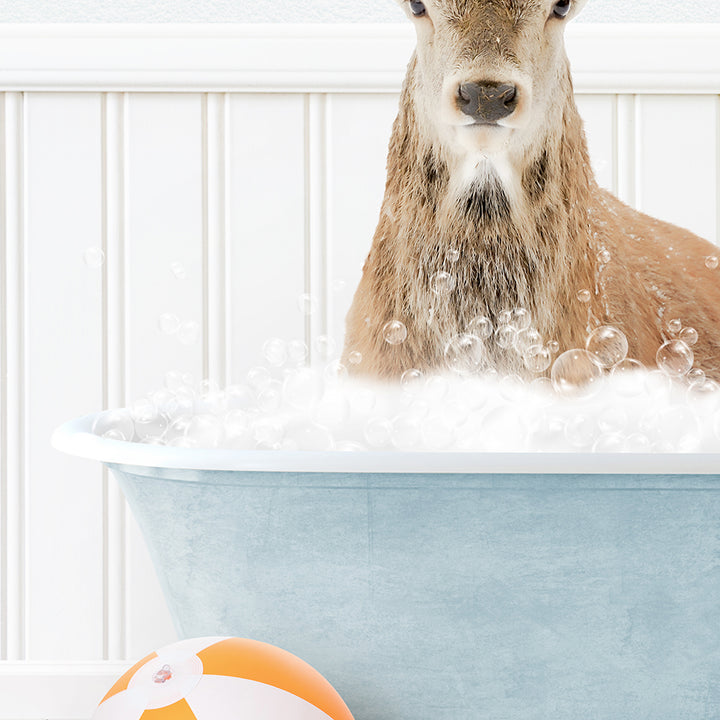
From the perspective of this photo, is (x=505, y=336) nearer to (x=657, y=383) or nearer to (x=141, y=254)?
(x=657, y=383)

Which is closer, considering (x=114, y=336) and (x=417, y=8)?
(x=417, y=8)

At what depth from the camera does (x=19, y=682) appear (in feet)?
4.25

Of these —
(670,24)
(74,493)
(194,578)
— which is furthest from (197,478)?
(670,24)

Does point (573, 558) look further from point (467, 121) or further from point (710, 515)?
point (467, 121)

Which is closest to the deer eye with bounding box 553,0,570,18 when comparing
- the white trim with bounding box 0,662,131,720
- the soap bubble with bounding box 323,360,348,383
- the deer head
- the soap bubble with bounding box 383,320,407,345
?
the deer head

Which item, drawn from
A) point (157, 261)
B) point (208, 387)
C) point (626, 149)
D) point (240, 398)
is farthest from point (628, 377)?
point (157, 261)

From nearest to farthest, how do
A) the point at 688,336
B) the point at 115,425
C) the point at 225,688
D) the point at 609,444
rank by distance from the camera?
the point at 225,688, the point at 609,444, the point at 115,425, the point at 688,336

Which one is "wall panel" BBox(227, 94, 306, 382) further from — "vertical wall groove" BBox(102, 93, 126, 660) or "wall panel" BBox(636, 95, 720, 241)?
"wall panel" BBox(636, 95, 720, 241)

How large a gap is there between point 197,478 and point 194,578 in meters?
0.14

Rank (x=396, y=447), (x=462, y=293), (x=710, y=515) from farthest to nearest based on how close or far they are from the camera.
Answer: (x=462, y=293), (x=396, y=447), (x=710, y=515)

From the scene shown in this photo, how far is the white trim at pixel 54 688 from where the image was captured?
1288 millimetres

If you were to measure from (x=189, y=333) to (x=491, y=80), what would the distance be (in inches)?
28.1

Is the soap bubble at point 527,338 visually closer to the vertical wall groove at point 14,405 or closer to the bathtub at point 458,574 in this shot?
the bathtub at point 458,574

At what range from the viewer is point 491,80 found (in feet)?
3.12
